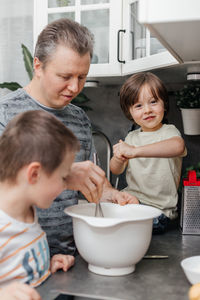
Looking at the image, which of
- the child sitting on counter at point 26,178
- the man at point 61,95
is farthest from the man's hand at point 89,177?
the child sitting on counter at point 26,178

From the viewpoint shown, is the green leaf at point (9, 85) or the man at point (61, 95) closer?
the man at point (61, 95)

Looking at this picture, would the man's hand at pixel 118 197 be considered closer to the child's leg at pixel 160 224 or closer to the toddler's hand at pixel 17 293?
the child's leg at pixel 160 224

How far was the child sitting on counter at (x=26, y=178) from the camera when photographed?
3.12 ft

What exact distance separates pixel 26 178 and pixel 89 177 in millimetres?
256

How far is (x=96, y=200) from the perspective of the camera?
46.4 inches

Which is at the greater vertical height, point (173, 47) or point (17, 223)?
point (173, 47)

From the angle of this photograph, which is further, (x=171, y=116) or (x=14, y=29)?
(x=14, y=29)

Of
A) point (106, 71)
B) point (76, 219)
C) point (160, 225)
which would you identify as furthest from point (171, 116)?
point (76, 219)

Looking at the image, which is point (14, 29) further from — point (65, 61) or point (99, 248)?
point (99, 248)

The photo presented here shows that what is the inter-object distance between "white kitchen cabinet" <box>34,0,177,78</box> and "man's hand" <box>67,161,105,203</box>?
2.07ft

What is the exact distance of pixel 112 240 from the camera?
107cm

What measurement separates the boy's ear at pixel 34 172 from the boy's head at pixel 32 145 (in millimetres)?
13

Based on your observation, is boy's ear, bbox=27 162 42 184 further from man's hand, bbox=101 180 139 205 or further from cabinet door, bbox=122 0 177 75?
cabinet door, bbox=122 0 177 75

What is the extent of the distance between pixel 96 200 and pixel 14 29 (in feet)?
4.62
